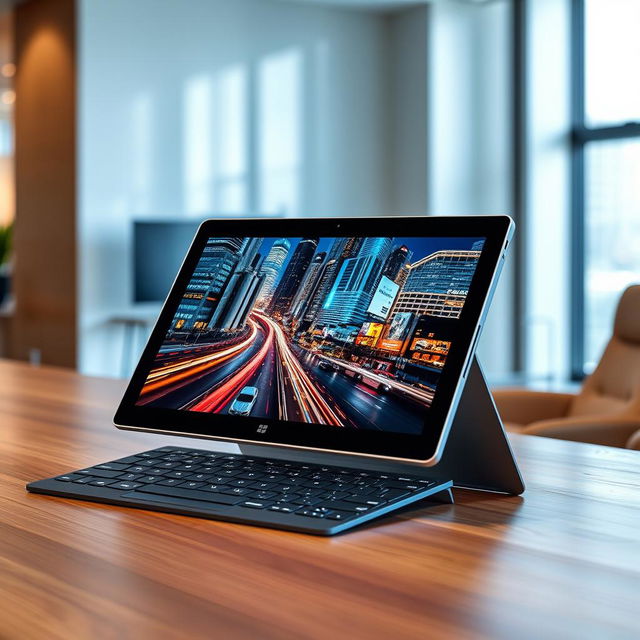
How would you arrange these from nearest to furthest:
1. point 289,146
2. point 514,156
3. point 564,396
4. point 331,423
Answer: point 331,423
point 564,396
point 289,146
point 514,156

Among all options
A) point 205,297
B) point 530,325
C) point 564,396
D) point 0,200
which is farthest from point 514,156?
point 0,200

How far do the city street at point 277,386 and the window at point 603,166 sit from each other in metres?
5.63

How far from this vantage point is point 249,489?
77 centimetres

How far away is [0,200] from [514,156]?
22.4ft

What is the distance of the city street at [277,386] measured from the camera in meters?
0.76

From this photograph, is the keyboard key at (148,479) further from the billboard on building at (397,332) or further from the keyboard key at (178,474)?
the billboard on building at (397,332)

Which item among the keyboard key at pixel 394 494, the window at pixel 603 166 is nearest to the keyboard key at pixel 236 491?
the keyboard key at pixel 394 494

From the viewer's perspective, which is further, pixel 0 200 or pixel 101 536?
pixel 0 200

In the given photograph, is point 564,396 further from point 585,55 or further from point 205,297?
point 585,55

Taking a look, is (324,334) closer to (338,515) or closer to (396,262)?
(396,262)

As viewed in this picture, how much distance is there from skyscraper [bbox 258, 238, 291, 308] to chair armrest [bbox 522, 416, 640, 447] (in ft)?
5.67

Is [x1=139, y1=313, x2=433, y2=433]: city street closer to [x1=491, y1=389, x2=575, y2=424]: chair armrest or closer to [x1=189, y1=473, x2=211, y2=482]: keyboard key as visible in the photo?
[x1=189, y1=473, x2=211, y2=482]: keyboard key

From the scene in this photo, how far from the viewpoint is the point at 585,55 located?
Answer: 6.38 m

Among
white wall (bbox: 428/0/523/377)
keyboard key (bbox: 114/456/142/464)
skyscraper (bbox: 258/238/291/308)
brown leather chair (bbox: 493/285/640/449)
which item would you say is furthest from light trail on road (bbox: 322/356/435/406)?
white wall (bbox: 428/0/523/377)
